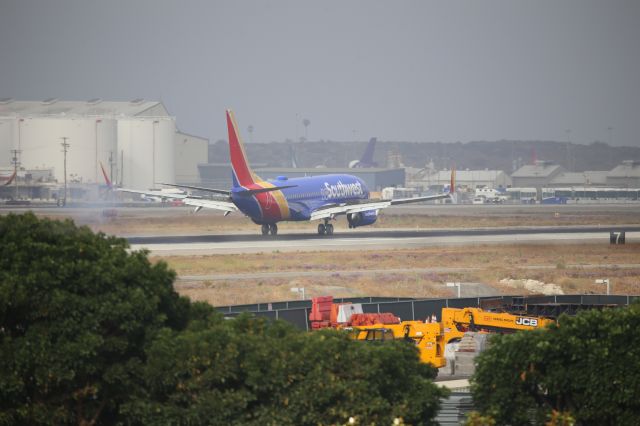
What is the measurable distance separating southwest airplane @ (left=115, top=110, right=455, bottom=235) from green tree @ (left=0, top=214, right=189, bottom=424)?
68.3 meters

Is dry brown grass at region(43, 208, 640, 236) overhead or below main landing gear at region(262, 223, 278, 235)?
below

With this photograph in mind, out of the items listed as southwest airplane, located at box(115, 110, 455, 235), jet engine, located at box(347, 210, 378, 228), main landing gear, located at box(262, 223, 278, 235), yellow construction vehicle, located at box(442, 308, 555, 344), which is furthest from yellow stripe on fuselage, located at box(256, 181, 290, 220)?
yellow construction vehicle, located at box(442, 308, 555, 344)

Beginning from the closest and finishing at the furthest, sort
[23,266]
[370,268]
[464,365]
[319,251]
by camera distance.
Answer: [23,266]
[464,365]
[370,268]
[319,251]

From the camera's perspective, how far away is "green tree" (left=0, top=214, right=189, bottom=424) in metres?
26.6

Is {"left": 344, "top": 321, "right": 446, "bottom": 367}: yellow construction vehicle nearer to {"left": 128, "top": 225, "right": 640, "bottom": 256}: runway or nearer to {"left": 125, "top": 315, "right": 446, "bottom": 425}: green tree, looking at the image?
{"left": 125, "top": 315, "right": 446, "bottom": 425}: green tree

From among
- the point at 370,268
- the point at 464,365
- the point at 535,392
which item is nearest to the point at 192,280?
the point at 370,268

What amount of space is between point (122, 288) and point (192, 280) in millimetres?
41692

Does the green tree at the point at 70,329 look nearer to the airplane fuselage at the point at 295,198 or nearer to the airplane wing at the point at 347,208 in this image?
the airplane fuselage at the point at 295,198

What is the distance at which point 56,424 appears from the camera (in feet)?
88.4

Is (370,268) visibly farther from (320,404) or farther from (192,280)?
(320,404)

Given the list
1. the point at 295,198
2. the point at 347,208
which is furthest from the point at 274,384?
the point at 347,208

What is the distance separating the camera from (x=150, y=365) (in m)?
26.9

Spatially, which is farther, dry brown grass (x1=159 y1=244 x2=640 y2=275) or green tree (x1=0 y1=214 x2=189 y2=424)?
dry brown grass (x1=159 y1=244 x2=640 y2=275)

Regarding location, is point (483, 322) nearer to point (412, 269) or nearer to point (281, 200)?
point (412, 269)
